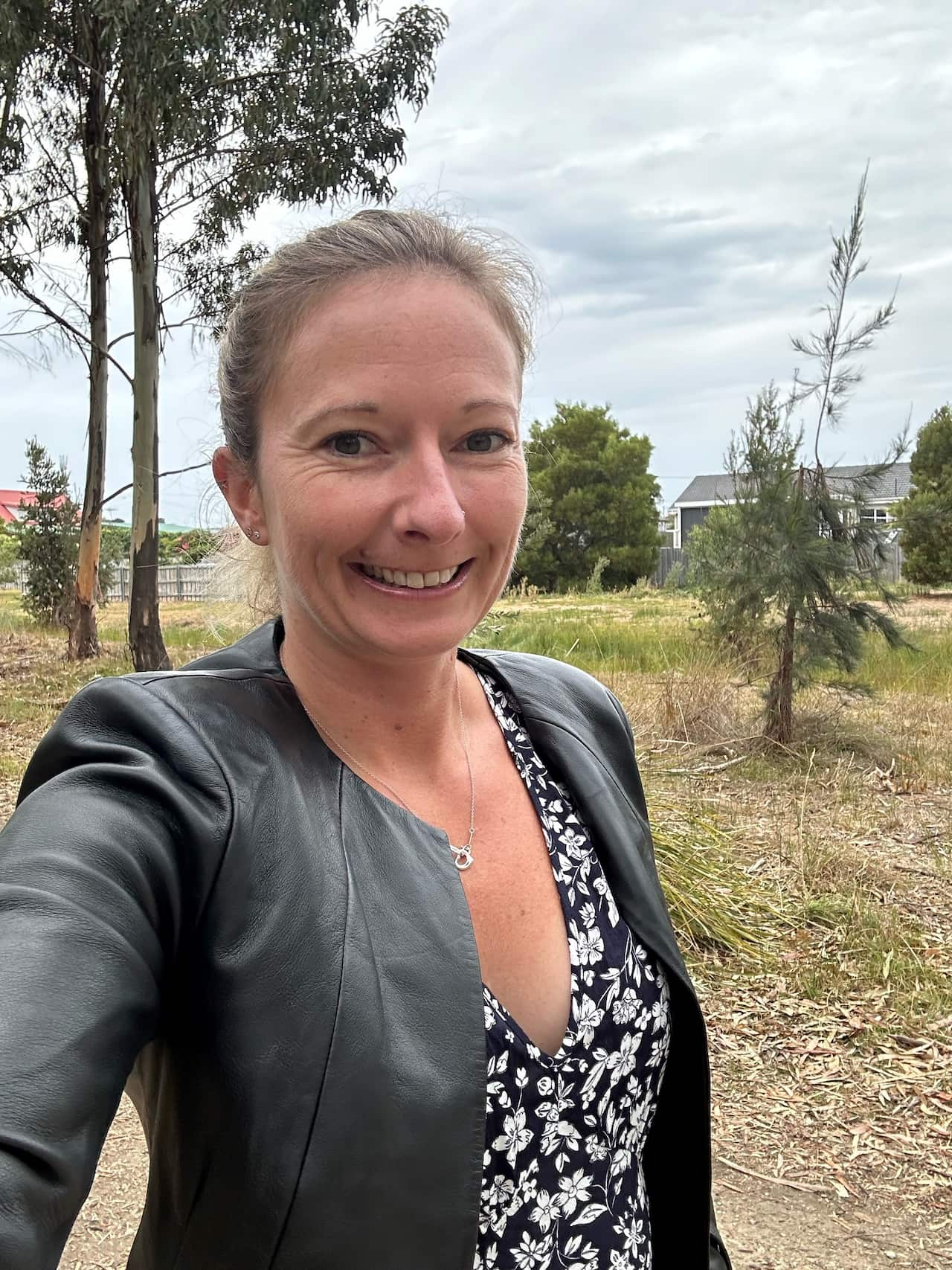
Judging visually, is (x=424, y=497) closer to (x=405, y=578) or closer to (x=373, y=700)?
(x=405, y=578)

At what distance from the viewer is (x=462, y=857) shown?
1.28 m

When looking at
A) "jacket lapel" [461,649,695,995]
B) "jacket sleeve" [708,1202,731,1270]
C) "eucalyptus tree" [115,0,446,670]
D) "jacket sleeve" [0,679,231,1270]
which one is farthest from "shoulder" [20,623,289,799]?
"eucalyptus tree" [115,0,446,670]

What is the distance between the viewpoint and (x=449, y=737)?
1.41m

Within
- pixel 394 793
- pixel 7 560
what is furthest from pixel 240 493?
pixel 7 560

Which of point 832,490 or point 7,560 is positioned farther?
point 7,560

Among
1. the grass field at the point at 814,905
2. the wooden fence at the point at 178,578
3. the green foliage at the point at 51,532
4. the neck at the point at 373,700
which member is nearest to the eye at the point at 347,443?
the neck at the point at 373,700

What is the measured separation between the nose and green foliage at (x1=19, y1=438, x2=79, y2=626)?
616 inches

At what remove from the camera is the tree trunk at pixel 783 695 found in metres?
6.81

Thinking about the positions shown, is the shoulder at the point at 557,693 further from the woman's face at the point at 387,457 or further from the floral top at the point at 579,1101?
the woman's face at the point at 387,457

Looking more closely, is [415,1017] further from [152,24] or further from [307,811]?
[152,24]

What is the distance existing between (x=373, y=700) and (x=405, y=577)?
17 centimetres

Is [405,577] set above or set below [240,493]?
below

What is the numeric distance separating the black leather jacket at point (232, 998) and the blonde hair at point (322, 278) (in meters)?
0.38

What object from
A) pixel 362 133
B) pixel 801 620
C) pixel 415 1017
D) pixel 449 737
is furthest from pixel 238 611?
pixel 362 133
